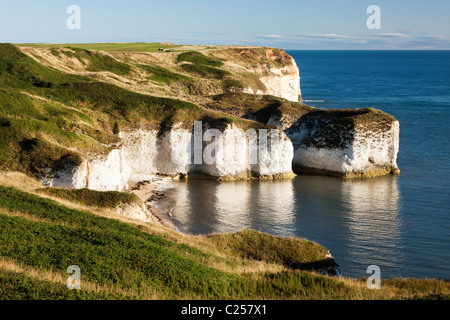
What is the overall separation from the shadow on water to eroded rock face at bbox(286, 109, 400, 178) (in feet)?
6.34

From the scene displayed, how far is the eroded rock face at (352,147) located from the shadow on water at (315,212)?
1.93m

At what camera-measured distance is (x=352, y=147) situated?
2127 inches

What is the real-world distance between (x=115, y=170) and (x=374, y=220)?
76.5 feet

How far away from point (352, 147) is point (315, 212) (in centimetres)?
1481

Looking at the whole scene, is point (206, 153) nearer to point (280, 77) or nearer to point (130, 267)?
point (130, 267)

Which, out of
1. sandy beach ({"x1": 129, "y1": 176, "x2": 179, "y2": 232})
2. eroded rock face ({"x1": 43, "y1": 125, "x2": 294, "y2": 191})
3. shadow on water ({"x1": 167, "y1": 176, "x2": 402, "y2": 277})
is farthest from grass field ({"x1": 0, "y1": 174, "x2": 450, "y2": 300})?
eroded rock face ({"x1": 43, "y1": 125, "x2": 294, "y2": 191})

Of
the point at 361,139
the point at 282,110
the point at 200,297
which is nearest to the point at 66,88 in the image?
the point at 282,110

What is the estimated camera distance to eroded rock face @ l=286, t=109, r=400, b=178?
5438 cm

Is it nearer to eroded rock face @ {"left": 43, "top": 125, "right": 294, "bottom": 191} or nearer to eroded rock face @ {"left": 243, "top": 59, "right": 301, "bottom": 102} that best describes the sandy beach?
eroded rock face @ {"left": 43, "top": 125, "right": 294, "bottom": 191}

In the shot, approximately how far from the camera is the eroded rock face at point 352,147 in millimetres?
54375

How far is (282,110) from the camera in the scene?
61.0 m
